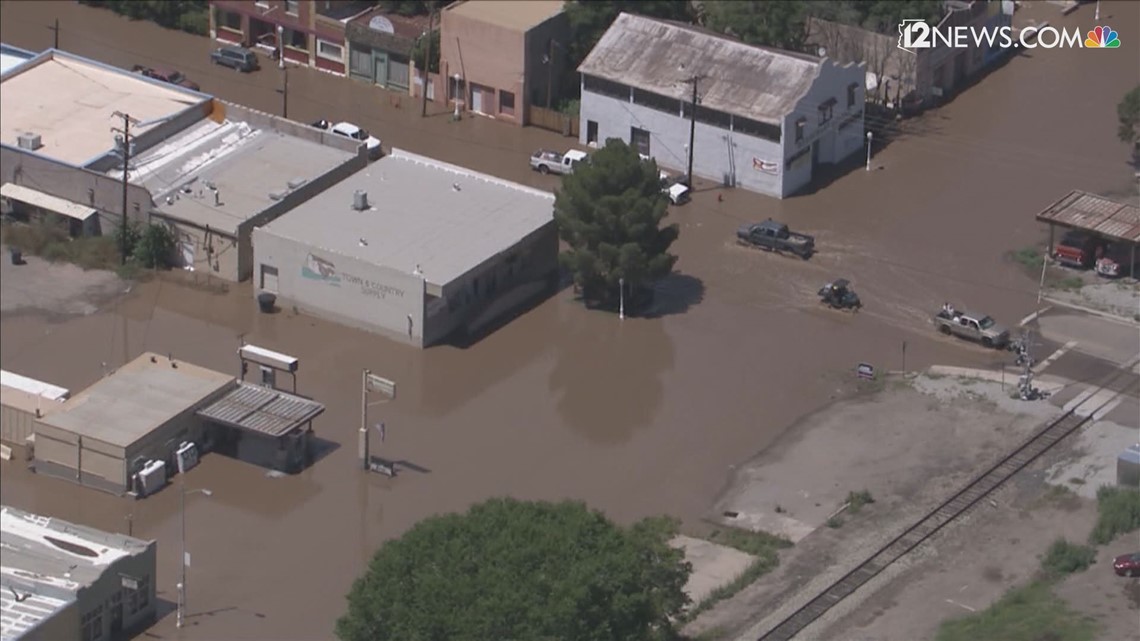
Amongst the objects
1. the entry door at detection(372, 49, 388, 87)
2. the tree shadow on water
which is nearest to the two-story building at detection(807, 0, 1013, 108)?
the entry door at detection(372, 49, 388, 87)

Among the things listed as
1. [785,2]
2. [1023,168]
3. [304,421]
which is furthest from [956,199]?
[304,421]

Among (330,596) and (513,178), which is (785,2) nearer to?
(513,178)

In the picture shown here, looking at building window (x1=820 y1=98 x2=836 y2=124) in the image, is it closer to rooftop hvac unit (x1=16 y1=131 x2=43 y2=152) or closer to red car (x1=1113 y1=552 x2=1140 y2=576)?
rooftop hvac unit (x1=16 y1=131 x2=43 y2=152)

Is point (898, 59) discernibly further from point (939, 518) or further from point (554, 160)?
point (939, 518)

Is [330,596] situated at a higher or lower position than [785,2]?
lower

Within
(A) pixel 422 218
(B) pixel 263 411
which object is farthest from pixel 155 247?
(B) pixel 263 411

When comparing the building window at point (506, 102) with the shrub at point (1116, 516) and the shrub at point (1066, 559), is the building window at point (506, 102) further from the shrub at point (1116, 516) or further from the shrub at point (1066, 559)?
the shrub at point (1066, 559)
